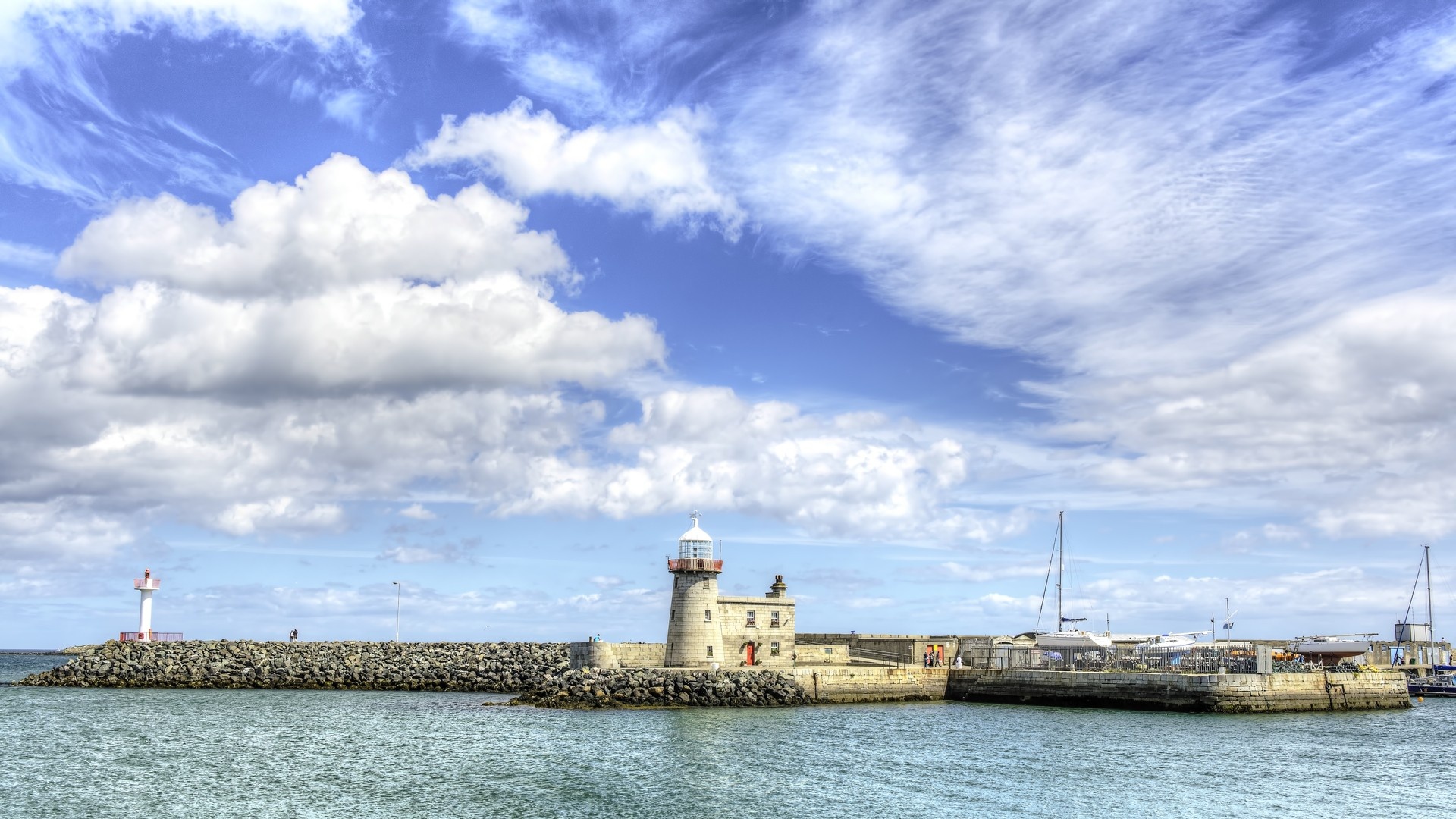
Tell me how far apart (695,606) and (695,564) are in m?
1.92

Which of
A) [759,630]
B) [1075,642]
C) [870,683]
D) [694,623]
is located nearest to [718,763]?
[694,623]

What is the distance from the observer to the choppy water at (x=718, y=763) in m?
30.9

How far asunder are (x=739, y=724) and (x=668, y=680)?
21.5 feet

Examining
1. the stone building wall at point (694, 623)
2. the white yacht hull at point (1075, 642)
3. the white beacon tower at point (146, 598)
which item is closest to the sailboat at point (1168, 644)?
the white yacht hull at point (1075, 642)

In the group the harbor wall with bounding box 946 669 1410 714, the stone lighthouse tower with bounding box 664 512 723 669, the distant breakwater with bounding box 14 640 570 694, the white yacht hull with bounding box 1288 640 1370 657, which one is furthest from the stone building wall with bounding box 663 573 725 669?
the white yacht hull with bounding box 1288 640 1370 657

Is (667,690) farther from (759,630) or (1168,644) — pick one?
(1168,644)

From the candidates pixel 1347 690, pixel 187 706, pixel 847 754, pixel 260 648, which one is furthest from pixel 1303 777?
pixel 260 648

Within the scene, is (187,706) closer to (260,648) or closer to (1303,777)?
(260,648)

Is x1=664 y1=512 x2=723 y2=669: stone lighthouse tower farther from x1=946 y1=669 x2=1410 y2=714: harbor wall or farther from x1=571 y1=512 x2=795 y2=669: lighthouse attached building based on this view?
x1=946 y1=669 x2=1410 y2=714: harbor wall

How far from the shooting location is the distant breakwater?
6631 cm

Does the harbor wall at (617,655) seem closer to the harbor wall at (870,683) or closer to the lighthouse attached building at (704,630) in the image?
the lighthouse attached building at (704,630)

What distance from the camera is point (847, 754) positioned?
38.1m

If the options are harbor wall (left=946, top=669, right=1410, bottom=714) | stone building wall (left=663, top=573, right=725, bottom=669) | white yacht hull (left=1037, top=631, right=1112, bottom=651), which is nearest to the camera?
harbor wall (left=946, top=669, right=1410, bottom=714)

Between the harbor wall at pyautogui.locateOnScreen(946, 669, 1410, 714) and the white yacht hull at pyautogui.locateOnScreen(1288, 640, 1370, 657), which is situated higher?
the white yacht hull at pyautogui.locateOnScreen(1288, 640, 1370, 657)
